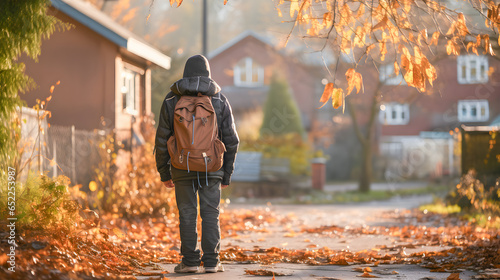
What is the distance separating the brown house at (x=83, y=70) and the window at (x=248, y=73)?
26.6 meters

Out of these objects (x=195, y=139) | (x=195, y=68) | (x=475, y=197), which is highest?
(x=195, y=68)

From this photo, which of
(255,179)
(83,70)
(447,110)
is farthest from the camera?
(447,110)

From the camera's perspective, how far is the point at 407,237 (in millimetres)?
10555

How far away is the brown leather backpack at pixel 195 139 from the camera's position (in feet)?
20.1

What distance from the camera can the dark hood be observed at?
20.6ft

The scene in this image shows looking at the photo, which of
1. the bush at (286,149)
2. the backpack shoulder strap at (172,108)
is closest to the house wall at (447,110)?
the bush at (286,149)

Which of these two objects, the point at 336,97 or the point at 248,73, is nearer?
the point at 336,97

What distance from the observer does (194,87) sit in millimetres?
6270

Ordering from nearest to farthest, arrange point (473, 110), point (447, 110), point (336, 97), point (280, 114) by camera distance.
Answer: point (336, 97)
point (280, 114)
point (473, 110)
point (447, 110)

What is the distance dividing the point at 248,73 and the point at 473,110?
1398 centimetres

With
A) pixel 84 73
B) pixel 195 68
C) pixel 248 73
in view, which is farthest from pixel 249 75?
pixel 195 68

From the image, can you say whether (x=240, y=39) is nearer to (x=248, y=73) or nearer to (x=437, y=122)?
(x=248, y=73)

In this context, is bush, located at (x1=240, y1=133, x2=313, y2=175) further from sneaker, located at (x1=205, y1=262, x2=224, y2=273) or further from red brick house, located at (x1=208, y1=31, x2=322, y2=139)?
sneaker, located at (x1=205, y1=262, x2=224, y2=273)

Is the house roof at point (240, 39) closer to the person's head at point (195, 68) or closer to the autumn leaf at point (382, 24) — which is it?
the person's head at point (195, 68)
